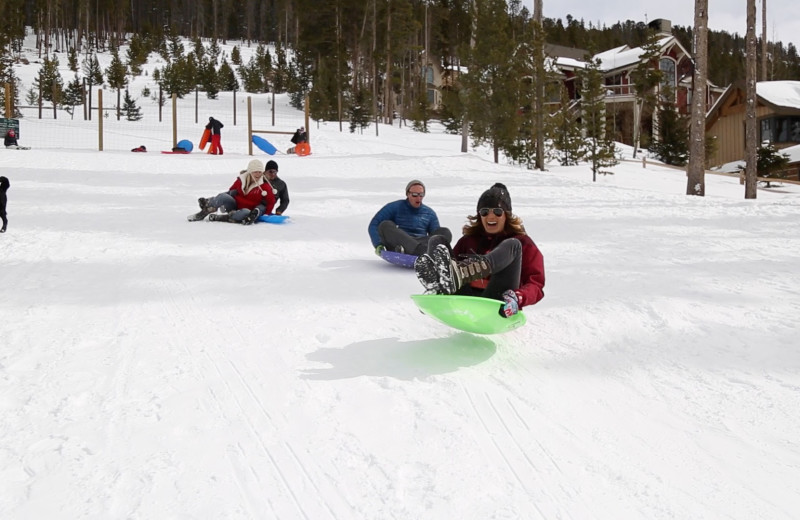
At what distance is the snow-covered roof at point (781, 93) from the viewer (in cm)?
3102

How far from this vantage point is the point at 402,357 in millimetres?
4004

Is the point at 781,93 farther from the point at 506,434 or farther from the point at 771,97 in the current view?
the point at 506,434

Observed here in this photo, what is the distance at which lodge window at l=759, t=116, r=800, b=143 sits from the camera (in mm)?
31781

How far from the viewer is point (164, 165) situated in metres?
18.8

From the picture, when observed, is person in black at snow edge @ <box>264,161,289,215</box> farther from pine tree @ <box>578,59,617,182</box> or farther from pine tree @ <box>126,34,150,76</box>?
pine tree @ <box>126,34,150,76</box>

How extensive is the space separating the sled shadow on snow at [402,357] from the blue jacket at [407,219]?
2705mm

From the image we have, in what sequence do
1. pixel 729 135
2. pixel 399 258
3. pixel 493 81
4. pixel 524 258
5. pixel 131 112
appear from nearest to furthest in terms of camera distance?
pixel 524 258, pixel 399 258, pixel 493 81, pixel 729 135, pixel 131 112

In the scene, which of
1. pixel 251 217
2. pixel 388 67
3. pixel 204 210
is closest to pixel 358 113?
pixel 388 67

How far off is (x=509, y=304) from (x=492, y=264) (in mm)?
283

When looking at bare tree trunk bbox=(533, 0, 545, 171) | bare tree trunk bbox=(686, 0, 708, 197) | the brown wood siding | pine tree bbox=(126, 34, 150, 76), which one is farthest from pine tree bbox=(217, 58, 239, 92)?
bare tree trunk bbox=(686, 0, 708, 197)

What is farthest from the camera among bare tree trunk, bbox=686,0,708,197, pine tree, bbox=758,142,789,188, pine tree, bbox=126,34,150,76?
pine tree, bbox=126,34,150,76

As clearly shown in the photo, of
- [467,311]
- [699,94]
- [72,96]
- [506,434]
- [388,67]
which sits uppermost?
[388,67]

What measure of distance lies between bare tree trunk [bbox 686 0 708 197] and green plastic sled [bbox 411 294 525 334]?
535 inches

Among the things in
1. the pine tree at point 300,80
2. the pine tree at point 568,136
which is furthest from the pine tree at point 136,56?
the pine tree at point 568,136
